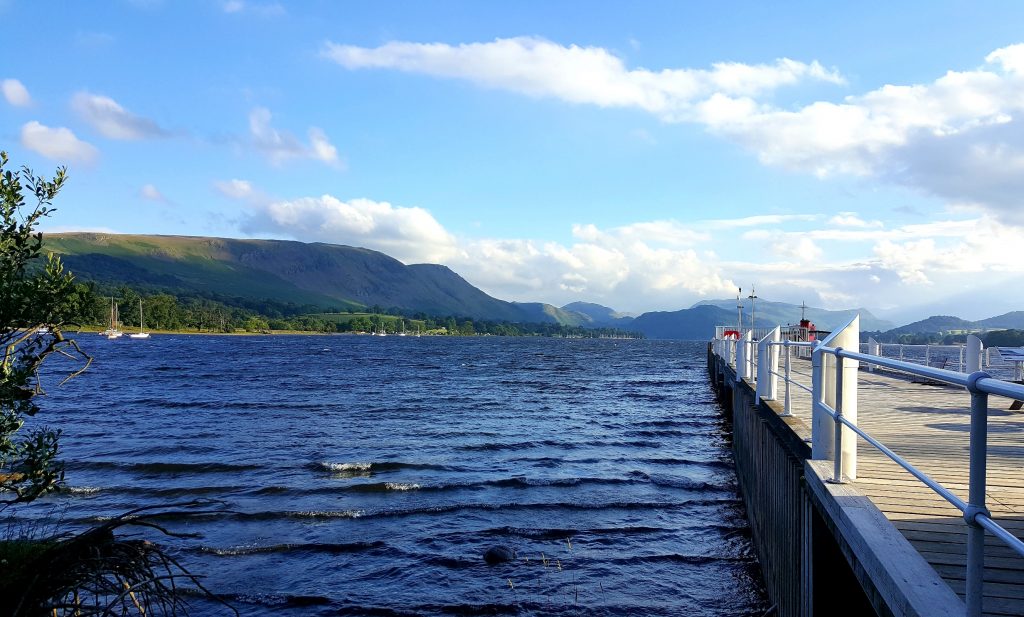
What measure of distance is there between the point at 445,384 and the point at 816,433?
40.6 m

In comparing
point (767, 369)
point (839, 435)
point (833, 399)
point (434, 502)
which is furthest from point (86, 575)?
point (767, 369)

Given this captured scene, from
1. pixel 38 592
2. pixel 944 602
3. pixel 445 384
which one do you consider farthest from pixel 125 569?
pixel 445 384

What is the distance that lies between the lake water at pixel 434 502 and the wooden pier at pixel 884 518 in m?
1.98

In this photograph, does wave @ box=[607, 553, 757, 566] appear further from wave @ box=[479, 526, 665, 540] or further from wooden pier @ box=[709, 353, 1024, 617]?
wave @ box=[479, 526, 665, 540]

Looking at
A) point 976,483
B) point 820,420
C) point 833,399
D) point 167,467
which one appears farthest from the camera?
point 167,467

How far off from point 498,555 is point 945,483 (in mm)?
6765

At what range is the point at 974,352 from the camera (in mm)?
11836

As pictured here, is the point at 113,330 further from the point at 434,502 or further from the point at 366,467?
the point at 434,502

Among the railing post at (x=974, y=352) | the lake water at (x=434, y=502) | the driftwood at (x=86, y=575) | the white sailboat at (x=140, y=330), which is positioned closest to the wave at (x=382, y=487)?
the lake water at (x=434, y=502)

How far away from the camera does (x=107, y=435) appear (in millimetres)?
22922

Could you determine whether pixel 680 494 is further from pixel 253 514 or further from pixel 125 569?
pixel 125 569

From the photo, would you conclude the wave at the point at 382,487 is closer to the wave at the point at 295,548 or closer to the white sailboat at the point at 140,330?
the wave at the point at 295,548

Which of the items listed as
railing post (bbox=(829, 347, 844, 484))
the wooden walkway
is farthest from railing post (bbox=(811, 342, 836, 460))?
railing post (bbox=(829, 347, 844, 484))

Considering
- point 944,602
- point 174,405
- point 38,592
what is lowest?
point 174,405
